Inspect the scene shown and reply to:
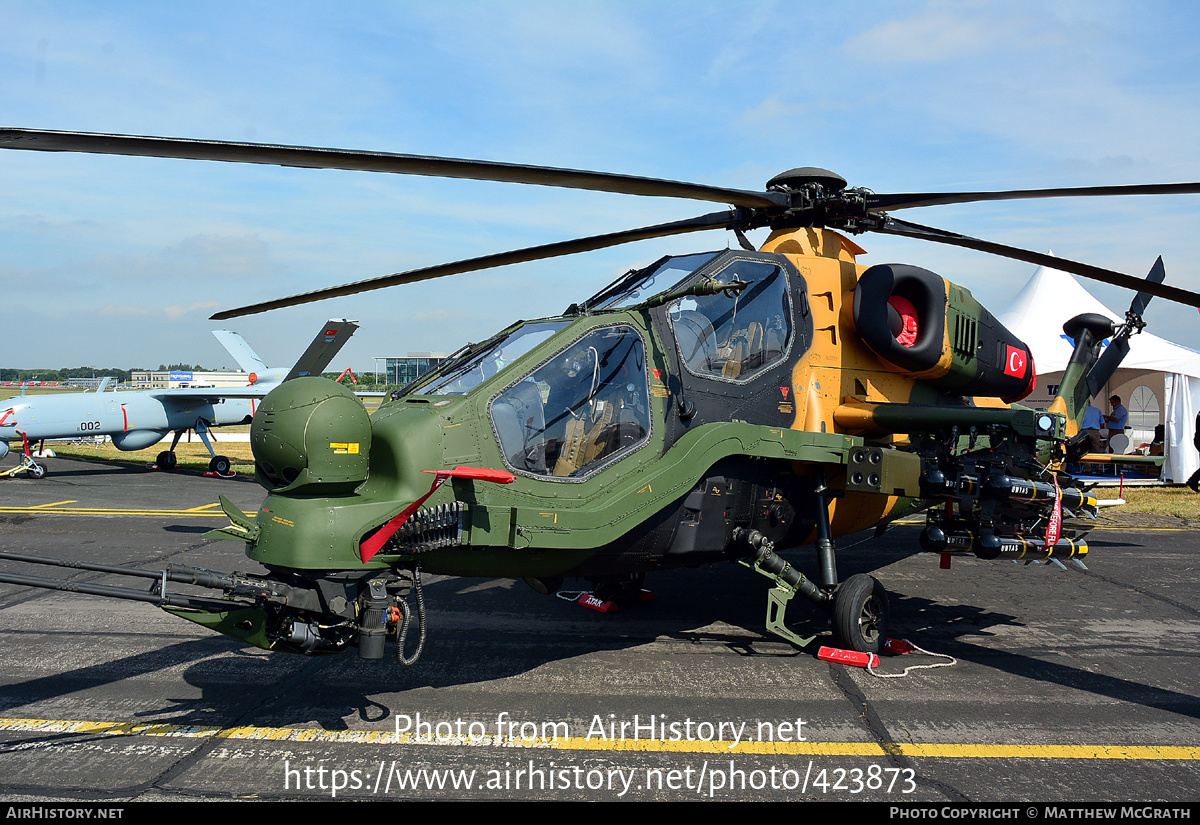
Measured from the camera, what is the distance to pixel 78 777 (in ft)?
14.4

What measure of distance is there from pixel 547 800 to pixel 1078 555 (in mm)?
5594

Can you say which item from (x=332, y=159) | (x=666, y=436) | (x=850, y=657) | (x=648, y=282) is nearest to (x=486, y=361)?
(x=666, y=436)

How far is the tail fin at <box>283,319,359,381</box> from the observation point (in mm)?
12109

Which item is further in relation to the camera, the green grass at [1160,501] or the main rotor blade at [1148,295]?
the green grass at [1160,501]

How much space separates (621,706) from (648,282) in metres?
3.40

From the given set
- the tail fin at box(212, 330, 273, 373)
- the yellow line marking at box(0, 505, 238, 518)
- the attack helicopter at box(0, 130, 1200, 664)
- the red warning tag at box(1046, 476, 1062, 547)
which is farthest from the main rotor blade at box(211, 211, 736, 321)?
the tail fin at box(212, 330, 273, 373)

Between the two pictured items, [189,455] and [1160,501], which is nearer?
[1160,501]

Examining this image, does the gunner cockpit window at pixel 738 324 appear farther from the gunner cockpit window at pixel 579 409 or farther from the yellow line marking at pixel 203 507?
the yellow line marking at pixel 203 507

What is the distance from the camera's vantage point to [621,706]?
5566mm

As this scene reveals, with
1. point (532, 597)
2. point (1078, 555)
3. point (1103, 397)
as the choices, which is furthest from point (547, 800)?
point (1103, 397)

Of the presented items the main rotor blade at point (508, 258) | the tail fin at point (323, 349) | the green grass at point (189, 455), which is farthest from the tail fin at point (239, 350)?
the main rotor blade at point (508, 258)

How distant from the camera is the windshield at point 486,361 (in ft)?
18.6

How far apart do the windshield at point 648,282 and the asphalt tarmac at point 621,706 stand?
A: 2986 mm

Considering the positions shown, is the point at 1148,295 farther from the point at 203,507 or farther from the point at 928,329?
the point at 203,507
